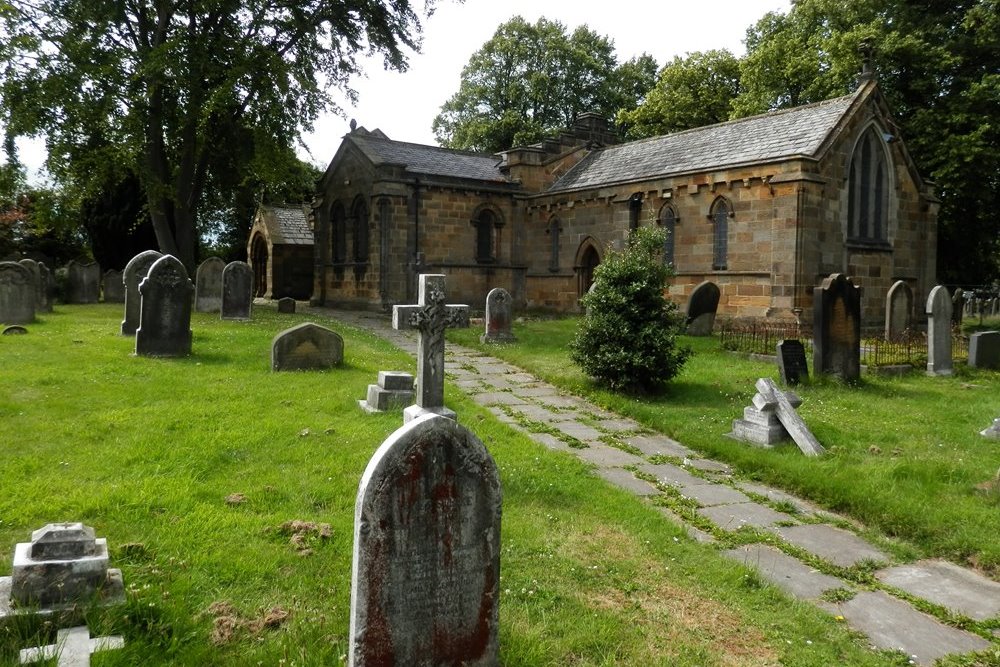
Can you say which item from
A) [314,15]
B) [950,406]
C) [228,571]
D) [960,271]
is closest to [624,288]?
[950,406]

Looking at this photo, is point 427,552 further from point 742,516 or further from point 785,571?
point 742,516

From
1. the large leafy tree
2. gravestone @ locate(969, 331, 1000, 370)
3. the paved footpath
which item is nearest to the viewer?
the paved footpath

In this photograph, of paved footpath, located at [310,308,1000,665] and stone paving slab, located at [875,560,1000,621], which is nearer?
paved footpath, located at [310,308,1000,665]

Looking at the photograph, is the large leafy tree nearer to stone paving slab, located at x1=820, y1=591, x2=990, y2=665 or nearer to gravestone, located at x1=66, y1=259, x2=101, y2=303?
gravestone, located at x1=66, y1=259, x2=101, y2=303

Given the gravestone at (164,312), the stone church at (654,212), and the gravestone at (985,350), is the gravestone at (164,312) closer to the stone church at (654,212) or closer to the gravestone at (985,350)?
the stone church at (654,212)

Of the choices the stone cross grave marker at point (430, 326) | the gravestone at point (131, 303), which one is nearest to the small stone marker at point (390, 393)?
the stone cross grave marker at point (430, 326)

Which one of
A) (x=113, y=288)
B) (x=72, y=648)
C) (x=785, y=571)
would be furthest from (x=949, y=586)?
(x=113, y=288)

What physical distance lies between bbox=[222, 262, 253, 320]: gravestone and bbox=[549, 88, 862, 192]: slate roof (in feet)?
39.9

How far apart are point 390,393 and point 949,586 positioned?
610 cm

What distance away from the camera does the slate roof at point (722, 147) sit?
1956cm

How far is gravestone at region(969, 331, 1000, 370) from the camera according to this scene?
552 inches

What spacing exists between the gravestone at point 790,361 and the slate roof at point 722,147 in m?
8.79

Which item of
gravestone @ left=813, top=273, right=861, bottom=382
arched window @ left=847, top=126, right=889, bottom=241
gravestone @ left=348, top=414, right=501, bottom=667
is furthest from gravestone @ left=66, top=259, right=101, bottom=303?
gravestone @ left=348, top=414, right=501, bottom=667

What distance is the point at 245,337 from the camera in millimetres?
14883
